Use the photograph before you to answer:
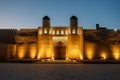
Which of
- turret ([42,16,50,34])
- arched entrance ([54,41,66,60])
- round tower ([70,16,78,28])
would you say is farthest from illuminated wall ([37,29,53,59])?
round tower ([70,16,78,28])

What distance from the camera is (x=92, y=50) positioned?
34562 millimetres

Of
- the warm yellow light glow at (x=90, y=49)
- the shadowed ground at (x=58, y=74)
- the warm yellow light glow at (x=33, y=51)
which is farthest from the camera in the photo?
the warm yellow light glow at (x=33, y=51)

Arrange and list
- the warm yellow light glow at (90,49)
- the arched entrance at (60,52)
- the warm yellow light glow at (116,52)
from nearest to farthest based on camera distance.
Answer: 1. the warm yellow light glow at (116,52)
2. the warm yellow light glow at (90,49)
3. the arched entrance at (60,52)

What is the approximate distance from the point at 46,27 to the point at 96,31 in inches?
256

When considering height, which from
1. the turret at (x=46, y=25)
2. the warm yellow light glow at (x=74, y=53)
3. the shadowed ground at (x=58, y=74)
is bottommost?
the shadowed ground at (x=58, y=74)

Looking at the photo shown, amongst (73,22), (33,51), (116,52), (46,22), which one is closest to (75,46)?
(73,22)

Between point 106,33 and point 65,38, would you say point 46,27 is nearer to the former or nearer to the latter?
point 65,38

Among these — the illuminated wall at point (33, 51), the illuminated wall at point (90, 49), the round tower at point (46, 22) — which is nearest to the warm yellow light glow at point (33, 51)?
the illuminated wall at point (33, 51)

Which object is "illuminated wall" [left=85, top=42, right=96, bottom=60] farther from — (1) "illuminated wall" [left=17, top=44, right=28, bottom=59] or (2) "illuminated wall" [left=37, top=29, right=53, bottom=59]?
(1) "illuminated wall" [left=17, top=44, right=28, bottom=59]

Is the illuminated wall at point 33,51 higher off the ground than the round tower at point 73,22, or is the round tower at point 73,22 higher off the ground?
the round tower at point 73,22

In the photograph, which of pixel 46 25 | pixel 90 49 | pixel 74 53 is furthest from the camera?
pixel 46 25

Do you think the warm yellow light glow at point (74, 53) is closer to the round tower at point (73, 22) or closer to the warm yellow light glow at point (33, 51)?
the round tower at point (73, 22)

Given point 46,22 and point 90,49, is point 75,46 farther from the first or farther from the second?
point 46,22

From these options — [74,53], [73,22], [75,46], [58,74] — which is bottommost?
[58,74]
